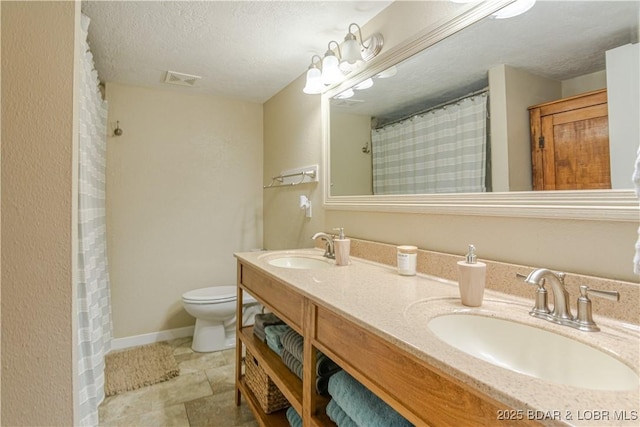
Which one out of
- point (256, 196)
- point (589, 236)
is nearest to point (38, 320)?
point (589, 236)

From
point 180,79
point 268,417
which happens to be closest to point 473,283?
point 268,417

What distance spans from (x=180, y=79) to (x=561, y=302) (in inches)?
101

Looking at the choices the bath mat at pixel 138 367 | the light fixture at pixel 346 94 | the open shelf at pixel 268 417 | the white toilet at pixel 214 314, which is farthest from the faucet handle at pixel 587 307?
the bath mat at pixel 138 367

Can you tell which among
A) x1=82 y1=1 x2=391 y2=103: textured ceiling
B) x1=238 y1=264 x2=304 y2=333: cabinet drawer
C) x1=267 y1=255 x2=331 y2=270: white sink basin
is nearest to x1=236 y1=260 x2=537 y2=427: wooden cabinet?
x1=238 y1=264 x2=304 y2=333: cabinet drawer

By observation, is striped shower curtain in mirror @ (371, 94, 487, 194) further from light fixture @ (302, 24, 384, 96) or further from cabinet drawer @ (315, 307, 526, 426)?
cabinet drawer @ (315, 307, 526, 426)

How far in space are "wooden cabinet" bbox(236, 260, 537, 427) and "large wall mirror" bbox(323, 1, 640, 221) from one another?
0.61 m

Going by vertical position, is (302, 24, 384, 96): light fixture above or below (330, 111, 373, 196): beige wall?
above

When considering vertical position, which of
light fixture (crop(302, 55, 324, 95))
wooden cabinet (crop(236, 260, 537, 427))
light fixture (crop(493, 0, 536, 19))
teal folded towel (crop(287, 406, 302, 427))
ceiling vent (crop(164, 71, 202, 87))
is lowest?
teal folded towel (crop(287, 406, 302, 427))

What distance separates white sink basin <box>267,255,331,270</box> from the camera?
1655 mm

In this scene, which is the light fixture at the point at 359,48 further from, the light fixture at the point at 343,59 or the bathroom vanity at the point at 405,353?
the bathroom vanity at the point at 405,353

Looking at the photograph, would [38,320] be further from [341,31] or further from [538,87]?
[341,31]

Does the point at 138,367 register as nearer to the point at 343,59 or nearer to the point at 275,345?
the point at 275,345

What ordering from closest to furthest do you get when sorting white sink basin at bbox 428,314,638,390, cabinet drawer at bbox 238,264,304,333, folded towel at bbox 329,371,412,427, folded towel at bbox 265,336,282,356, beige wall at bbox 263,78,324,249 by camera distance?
white sink basin at bbox 428,314,638,390, folded towel at bbox 329,371,412,427, cabinet drawer at bbox 238,264,304,333, folded towel at bbox 265,336,282,356, beige wall at bbox 263,78,324,249

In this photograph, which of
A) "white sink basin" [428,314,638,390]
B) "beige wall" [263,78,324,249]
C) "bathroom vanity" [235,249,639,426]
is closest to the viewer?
"bathroom vanity" [235,249,639,426]
